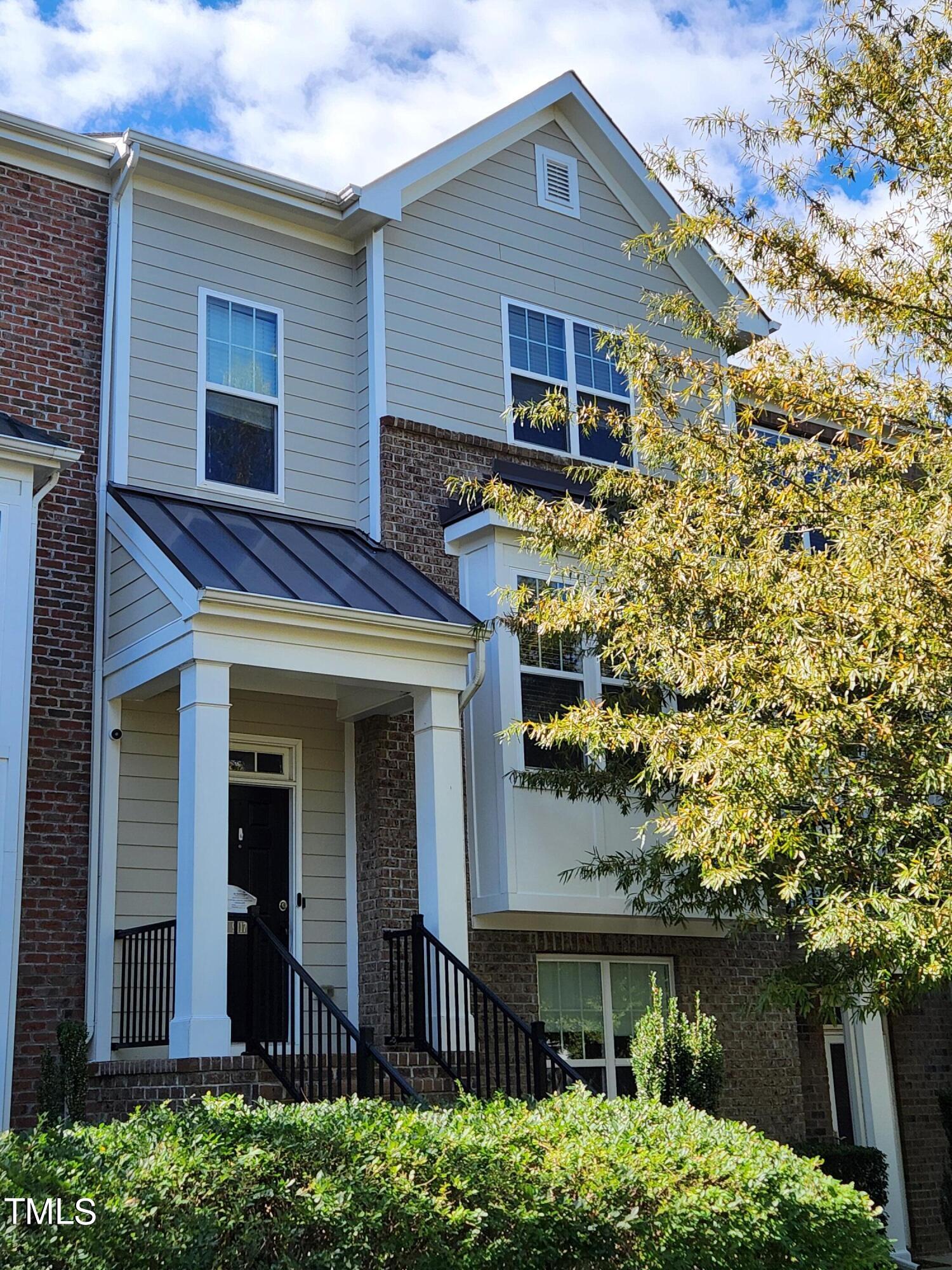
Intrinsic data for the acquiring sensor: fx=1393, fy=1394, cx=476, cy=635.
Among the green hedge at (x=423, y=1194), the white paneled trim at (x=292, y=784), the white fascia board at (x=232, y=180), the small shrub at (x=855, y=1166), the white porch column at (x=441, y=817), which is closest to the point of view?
the green hedge at (x=423, y=1194)

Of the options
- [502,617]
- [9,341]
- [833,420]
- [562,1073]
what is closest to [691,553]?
[833,420]

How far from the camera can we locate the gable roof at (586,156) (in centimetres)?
1382

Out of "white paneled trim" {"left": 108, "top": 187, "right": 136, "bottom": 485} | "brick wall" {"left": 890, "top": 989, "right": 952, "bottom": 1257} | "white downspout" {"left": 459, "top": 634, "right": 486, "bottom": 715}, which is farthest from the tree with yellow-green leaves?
"brick wall" {"left": 890, "top": 989, "right": 952, "bottom": 1257}

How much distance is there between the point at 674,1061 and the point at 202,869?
12.5ft

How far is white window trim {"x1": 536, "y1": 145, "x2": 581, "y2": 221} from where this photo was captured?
15.3 m

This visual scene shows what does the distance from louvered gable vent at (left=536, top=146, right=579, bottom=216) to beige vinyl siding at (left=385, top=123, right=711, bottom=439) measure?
0.09 meters

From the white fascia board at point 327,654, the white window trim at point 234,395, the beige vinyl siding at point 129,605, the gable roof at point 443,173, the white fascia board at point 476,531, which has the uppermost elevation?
the gable roof at point 443,173

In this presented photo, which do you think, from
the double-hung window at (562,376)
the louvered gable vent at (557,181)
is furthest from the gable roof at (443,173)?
the double-hung window at (562,376)

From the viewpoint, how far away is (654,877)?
10.6 meters

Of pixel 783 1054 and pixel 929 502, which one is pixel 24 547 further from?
pixel 783 1054

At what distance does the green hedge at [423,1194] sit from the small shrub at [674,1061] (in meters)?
2.97

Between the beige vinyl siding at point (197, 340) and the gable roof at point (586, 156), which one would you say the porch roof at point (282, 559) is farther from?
the gable roof at point (586, 156)

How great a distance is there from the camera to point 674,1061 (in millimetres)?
10406

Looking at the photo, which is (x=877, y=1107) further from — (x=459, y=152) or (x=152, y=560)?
(x=459, y=152)
